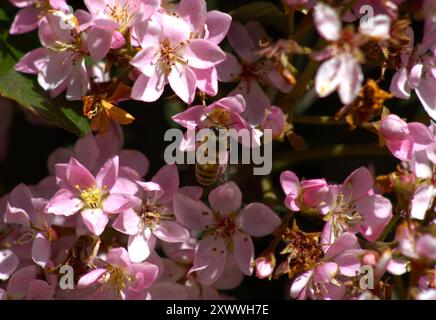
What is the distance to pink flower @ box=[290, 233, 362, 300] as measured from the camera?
118cm

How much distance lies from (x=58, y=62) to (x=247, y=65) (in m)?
0.31

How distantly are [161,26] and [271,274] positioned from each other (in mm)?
414

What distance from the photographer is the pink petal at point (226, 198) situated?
125 centimetres

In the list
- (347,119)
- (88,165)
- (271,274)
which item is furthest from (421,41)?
(88,165)

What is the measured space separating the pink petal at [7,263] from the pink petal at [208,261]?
296 millimetres

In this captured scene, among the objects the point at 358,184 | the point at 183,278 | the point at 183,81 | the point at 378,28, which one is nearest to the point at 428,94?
the point at 358,184

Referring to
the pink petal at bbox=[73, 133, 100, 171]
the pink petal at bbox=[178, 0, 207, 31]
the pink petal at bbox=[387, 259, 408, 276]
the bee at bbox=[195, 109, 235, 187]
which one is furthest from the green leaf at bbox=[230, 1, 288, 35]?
the pink petal at bbox=[387, 259, 408, 276]

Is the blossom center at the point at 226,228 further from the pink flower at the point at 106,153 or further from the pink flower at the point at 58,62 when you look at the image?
the pink flower at the point at 58,62

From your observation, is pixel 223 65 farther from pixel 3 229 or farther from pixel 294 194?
pixel 3 229

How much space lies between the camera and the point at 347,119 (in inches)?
46.4

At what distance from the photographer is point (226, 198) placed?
1.26 m

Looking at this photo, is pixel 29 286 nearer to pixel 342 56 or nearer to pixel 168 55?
pixel 168 55

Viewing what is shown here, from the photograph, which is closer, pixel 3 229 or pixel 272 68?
pixel 272 68

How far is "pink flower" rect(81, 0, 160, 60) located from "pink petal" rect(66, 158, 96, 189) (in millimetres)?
Answer: 169
